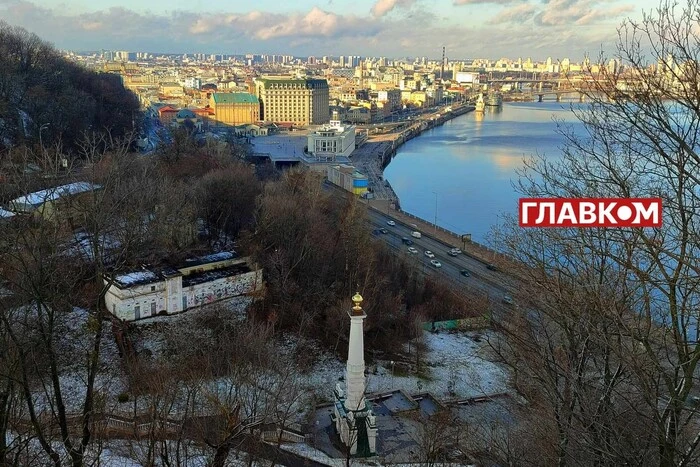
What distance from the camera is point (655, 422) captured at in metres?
1.96

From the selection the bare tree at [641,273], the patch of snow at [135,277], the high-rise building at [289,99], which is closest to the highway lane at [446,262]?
the patch of snow at [135,277]

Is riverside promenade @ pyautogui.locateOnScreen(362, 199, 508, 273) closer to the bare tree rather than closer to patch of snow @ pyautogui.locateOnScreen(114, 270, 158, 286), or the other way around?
patch of snow @ pyautogui.locateOnScreen(114, 270, 158, 286)

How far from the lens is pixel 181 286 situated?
7.55m

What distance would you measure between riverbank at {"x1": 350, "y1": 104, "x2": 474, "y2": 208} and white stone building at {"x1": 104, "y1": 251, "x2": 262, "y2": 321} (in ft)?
31.2

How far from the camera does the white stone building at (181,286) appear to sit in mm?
7206

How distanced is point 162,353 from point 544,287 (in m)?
4.91

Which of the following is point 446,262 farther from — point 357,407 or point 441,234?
point 357,407

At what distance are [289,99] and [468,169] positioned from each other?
18742 millimetres

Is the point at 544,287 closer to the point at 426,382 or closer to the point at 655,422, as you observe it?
the point at 655,422

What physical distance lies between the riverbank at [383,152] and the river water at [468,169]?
0.52 meters

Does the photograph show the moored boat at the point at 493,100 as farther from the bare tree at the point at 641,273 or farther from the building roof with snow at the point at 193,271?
the bare tree at the point at 641,273

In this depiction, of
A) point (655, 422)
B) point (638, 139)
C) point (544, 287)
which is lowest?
point (655, 422)

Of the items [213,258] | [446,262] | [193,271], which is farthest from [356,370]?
[446,262]

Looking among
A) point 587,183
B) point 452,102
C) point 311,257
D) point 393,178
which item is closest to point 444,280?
point 311,257
